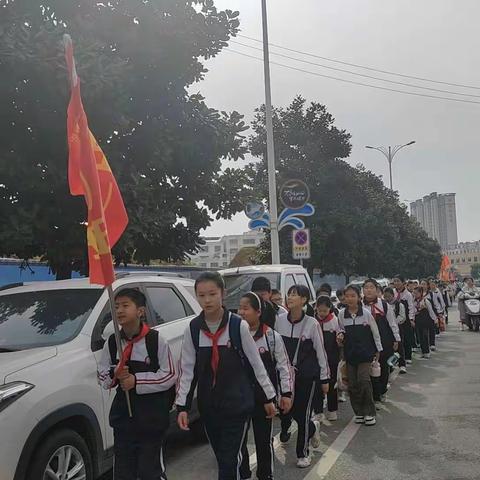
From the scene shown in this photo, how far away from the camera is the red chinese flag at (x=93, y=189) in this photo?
411cm

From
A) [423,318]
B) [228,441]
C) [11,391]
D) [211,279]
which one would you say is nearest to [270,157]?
[423,318]

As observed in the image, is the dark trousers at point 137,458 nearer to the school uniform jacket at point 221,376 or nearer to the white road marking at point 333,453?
the school uniform jacket at point 221,376

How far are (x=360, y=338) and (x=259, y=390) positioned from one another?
10.2 feet

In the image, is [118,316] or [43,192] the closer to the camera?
[118,316]

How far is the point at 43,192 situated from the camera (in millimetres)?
7574

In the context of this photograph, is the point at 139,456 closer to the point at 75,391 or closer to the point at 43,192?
the point at 75,391

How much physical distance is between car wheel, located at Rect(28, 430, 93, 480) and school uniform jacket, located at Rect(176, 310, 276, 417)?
860 millimetres

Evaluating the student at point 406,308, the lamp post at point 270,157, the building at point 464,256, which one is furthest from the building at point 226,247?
the student at point 406,308

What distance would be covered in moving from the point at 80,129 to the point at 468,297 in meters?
19.0

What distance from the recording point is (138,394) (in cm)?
393

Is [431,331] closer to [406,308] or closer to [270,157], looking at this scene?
[406,308]

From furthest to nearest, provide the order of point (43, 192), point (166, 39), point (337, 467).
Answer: point (166, 39), point (43, 192), point (337, 467)

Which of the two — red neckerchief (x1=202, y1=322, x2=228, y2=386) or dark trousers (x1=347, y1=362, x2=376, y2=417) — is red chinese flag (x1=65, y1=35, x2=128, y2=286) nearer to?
red neckerchief (x1=202, y1=322, x2=228, y2=386)

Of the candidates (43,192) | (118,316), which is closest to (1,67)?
(43,192)
